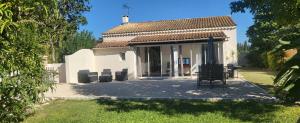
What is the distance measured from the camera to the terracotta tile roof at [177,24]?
1227 inches

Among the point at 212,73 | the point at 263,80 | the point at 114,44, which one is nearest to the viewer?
the point at 212,73

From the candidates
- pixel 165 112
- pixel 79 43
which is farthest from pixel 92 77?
pixel 79 43

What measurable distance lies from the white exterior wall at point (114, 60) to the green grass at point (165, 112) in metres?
14.7

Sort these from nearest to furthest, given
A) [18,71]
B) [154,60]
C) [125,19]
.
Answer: [18,71], [154,60], [125,19]

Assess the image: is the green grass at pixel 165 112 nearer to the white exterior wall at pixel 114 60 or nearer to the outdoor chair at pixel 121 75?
the outdoor chair at pixel 121 75

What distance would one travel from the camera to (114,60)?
1222 inches

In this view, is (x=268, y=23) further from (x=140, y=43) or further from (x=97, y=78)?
(x=97, y=78)

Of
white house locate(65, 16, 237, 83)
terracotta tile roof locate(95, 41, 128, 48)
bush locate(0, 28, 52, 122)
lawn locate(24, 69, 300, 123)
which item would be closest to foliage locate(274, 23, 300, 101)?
bush locate(0, 28, 52, 122)

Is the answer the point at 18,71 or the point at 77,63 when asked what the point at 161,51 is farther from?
the point at 18,71

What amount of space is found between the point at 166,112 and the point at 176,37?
17333 millimetres

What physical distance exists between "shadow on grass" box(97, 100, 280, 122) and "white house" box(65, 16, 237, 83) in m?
13.5

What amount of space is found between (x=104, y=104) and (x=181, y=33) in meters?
17.4

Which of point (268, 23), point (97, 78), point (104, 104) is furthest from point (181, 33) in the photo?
point (104, 104)

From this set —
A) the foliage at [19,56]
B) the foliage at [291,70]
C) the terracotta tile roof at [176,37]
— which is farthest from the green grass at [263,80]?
the foliage at [291,70]
